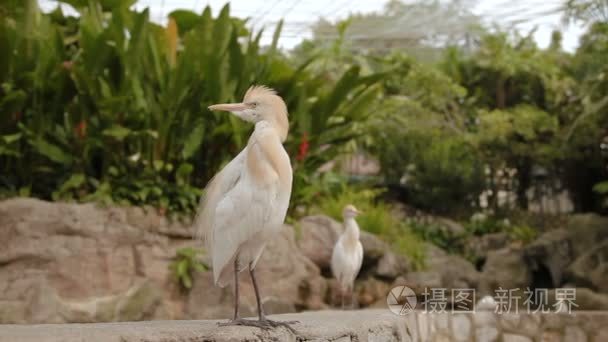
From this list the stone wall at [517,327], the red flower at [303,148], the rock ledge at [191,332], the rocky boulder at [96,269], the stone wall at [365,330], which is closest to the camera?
the rock ledge at [191,332]

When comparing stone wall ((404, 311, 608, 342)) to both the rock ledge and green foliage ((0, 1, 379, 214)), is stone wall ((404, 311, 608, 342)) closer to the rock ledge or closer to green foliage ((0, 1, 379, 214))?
the rock ledge

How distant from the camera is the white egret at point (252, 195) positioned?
323 centimetres

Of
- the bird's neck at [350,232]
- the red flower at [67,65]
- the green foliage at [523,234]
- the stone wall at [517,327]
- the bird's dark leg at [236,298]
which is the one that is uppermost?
the red flower at [67,65]

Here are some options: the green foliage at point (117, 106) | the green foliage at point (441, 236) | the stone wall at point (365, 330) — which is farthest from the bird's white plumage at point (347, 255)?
the green foliage at point (441, 236)

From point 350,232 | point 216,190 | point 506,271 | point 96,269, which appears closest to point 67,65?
point 96,269

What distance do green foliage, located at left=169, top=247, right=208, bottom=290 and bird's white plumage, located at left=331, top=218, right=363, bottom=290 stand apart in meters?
1.52

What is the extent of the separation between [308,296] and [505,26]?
337 inches

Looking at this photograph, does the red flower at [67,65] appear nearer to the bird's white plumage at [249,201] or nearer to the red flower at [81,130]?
the red flower at [81,130]

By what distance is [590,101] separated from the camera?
470 inches

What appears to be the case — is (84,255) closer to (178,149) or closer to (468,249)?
(178,149)

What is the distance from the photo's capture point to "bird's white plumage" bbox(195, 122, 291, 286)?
10.6ft

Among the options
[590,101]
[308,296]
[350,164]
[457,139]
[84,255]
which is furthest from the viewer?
[350,164]

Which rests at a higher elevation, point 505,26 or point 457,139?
point 505,26

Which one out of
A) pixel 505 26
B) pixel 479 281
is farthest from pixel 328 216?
pixel 505 26
